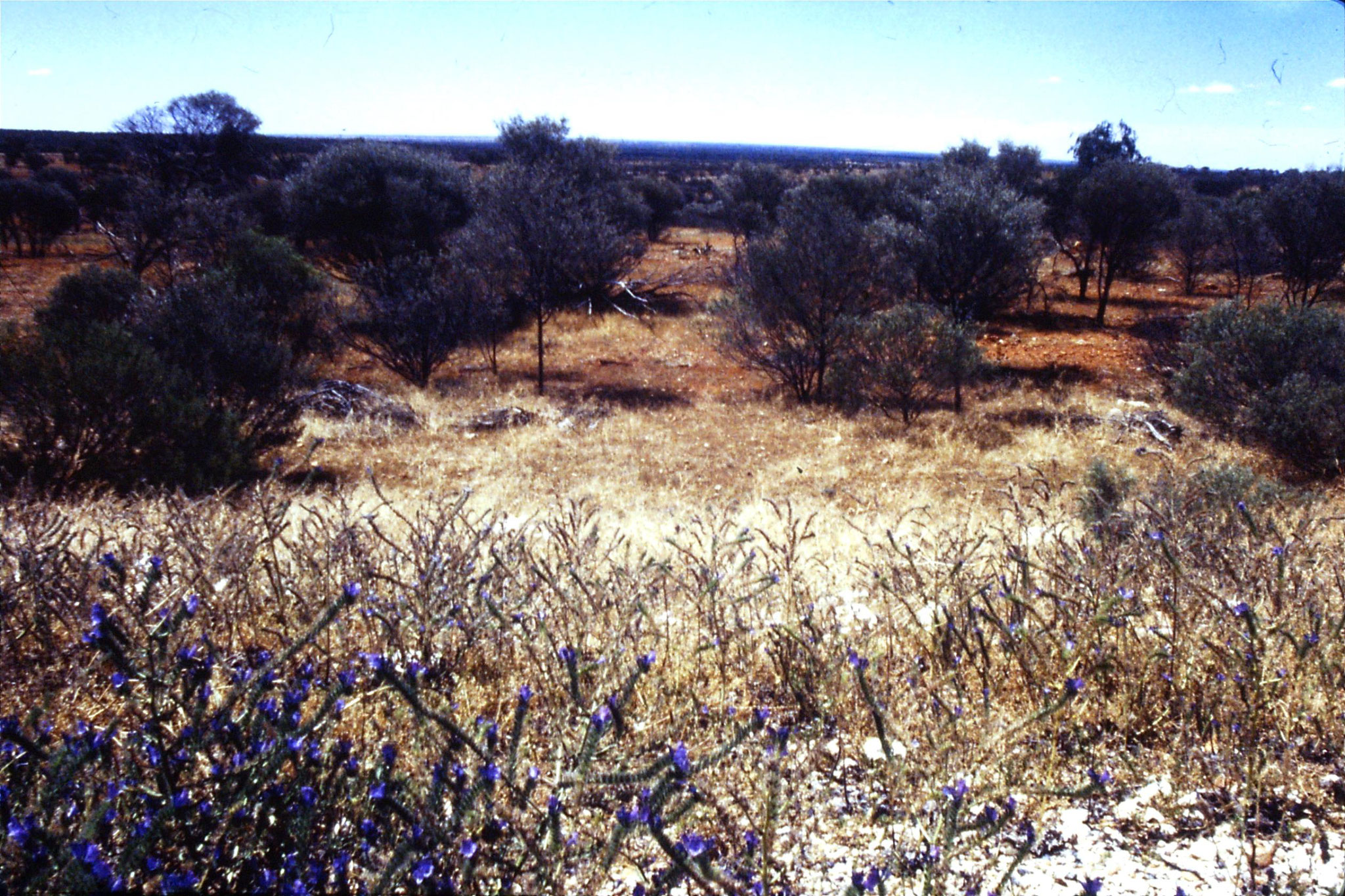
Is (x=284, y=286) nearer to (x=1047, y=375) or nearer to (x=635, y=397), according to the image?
(x=635, y=397)

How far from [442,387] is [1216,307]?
14729 millimetres

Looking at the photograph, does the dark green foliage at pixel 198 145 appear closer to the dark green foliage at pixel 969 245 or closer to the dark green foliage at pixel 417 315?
the dark green foliage at pixel 417 315

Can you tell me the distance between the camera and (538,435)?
13.3m

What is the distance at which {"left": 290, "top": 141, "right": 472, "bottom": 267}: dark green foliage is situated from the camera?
25609 mm

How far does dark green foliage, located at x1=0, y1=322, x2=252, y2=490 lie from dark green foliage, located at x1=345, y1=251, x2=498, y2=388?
7617 mm

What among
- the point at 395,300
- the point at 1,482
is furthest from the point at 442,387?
the point at 1,482

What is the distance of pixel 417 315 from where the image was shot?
17953 mm

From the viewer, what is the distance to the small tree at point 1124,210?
921 inches

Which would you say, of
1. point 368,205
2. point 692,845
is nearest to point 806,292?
point 368,205

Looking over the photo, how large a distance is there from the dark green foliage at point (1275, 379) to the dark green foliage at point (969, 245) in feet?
19.1

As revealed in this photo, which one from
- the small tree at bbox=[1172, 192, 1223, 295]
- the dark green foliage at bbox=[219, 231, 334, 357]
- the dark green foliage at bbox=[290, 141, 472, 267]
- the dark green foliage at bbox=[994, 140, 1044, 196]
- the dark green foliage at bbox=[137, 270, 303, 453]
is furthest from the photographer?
the dark green foliage at bbox=[994, 140, 1044, 196]

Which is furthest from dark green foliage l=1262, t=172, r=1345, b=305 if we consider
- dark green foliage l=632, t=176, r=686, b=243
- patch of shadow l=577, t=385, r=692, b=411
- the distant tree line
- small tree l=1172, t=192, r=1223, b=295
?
dark green foliage l=632, t=176, r=686, b=243

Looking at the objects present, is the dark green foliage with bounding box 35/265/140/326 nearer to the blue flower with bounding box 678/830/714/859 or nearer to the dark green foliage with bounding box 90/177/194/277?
the dark green foliage with bounding box 90/177/194/277

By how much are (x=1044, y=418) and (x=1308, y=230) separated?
12.2 m
